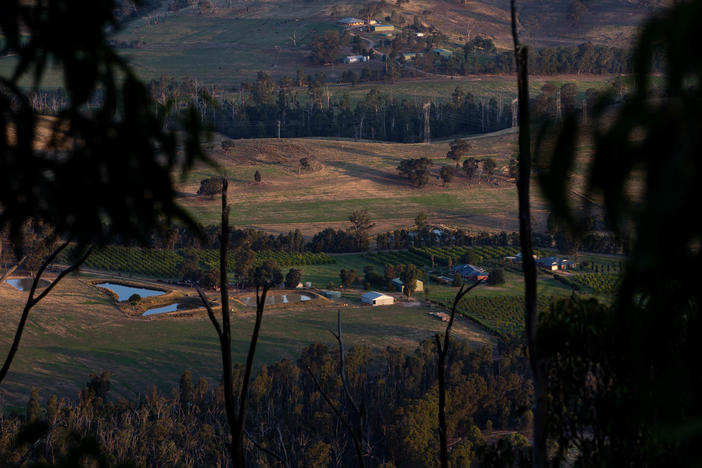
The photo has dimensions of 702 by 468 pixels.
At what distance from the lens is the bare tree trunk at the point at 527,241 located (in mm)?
4238

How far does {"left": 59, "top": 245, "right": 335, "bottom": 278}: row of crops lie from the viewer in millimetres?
48562

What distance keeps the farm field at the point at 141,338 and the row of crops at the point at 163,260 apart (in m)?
5.48

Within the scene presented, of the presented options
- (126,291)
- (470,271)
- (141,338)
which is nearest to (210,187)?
(126,291)

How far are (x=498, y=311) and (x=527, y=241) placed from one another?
120 ft

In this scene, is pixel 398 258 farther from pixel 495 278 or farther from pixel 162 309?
pixel 162 309

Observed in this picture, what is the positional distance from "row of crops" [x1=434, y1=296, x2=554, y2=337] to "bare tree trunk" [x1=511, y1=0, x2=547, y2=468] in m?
31.8

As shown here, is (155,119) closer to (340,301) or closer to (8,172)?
(8,172)

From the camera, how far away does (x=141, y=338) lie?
119 feet

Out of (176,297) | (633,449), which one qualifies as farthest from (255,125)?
(633,449)

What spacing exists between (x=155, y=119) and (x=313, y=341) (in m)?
32.9

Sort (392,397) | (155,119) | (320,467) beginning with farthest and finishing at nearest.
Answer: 1. (392,397)
2. (320,467)
3. (155,119)

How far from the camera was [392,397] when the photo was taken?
28.8 metres

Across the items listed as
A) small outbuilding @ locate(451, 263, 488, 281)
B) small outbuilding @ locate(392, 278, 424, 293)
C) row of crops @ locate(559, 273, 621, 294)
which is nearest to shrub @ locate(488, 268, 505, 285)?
small outbuilding @ locate(451, 263, 488, 281)

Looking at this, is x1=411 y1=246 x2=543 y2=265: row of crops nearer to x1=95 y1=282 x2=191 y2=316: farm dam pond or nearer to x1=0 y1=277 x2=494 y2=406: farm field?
x1=0 y1=277 x2=494 y2=406: farm field
